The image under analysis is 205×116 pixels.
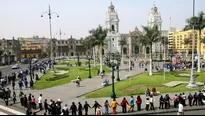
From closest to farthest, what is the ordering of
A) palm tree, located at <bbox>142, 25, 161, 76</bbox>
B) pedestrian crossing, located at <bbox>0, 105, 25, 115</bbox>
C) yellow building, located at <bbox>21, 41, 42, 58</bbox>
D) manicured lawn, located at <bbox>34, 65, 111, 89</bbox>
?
pedestrian crossing, located at <bbox>0, 105, 25, 115</bbox> < manicured lawn, located at <bbox>34, 65, 111, 89</bbox> < palm tree, located at <bbox>142, 25, 161, 76</bbox> < yellow building, located at <bbox>21, 41, 42, 58</bbox>

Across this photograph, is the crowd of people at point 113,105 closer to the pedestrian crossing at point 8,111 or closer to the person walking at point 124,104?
the person walking at point 124,104

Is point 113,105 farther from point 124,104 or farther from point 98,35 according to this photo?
point 98,35

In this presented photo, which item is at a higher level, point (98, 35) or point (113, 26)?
point (113, 26)

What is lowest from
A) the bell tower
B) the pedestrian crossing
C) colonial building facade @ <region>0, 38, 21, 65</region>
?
the pedestrian crossing

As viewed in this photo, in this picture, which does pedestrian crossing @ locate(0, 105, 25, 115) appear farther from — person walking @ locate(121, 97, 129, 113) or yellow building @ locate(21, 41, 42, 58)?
yellow building @ locate(21, 41, 42, 58)

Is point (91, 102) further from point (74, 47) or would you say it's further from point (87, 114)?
point (74, 47)

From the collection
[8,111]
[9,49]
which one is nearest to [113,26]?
[9,49]

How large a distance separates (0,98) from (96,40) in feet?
69.9

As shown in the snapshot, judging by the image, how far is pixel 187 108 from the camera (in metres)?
20.1

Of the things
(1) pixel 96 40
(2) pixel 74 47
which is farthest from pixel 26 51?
(1) pixel 96 40

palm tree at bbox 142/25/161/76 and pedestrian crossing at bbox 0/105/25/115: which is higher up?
palm tree at bbox 142/25/161/76

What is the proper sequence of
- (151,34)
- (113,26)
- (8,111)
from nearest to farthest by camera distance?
(8,111) < (151,34) < (113,26)

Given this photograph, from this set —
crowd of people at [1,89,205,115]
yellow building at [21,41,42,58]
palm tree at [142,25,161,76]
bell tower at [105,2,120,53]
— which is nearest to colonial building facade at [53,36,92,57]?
yellow building at [21,41,42,58]

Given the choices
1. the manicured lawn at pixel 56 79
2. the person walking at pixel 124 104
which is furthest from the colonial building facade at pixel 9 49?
the person walking at pixel 124 104
